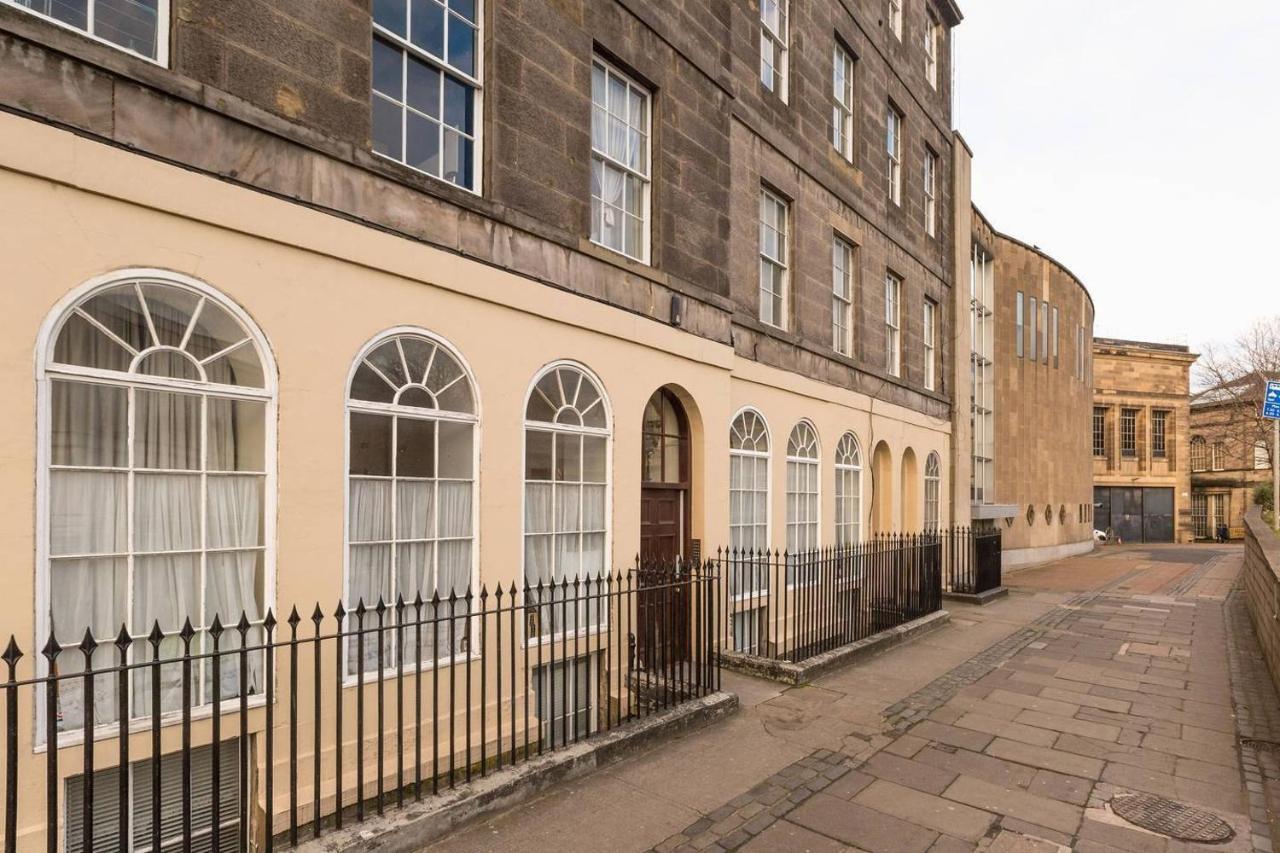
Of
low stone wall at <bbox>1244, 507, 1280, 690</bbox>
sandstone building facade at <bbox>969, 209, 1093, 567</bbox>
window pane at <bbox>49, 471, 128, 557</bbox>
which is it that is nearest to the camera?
window pane at <bbox>49, 471, 128, 557</bbox>

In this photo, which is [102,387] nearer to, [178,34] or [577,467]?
[178,34]

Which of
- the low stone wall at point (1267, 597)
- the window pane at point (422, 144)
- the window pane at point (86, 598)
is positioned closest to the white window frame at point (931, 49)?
the low stone wall at point (1267, 597)

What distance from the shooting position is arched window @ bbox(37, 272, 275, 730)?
384cm

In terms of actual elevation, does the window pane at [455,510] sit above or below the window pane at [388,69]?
below

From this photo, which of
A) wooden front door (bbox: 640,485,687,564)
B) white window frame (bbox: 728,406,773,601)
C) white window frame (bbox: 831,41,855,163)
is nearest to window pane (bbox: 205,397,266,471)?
wooden front door (bbox: 640,485,687,564)

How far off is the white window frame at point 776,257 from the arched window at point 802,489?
5.57 ft

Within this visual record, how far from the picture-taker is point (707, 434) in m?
8.64

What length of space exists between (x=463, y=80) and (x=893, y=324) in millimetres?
10613

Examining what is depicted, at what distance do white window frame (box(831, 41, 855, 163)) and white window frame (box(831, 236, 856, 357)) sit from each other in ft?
5.18

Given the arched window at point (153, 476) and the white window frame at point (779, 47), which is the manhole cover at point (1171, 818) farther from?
the white window frame at point (779, 47)

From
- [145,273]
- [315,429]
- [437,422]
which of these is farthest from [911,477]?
[145,273]

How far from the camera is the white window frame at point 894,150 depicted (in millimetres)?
14156

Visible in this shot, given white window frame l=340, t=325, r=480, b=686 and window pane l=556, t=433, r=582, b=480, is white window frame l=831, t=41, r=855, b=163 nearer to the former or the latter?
window pane l=556, t=433, r=582, b=480

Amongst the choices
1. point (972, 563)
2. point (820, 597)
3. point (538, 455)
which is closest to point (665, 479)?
point (538, 455)
